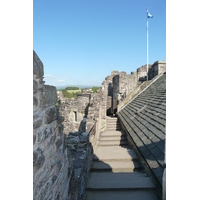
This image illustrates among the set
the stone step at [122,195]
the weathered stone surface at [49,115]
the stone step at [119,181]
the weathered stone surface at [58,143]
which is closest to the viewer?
the weathered stone surface at [49,115]

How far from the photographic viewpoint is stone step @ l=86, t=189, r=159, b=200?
3.87 metres

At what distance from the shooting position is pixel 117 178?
482 centimetres

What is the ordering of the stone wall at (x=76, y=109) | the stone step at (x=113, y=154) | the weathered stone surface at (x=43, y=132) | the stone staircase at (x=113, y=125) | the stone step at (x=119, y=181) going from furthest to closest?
the stone wall at (x=76, y=109) → the stone staircase at (x=113, y=125) → the stone step at (x=113, y=154) → the stone step at (x=119, y=181) → the weathered stone surface at (x=43, y=132)

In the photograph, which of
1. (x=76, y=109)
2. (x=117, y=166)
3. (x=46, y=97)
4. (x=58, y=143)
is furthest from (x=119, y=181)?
(x=76, y=109)

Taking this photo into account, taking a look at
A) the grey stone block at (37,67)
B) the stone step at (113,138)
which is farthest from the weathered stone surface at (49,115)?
the stone step at (113,138)

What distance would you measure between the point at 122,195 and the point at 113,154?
253 cm

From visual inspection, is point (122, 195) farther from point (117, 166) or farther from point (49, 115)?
point (49, 115)

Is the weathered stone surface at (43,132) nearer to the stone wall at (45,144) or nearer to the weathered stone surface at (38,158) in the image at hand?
the stone wall at (45,144)

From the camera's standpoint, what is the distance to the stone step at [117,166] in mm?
5273

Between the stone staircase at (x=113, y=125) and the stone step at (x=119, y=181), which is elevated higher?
the stone staircase at (x=113, y=125)

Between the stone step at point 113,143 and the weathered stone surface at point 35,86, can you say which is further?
the stone step at point 113,143

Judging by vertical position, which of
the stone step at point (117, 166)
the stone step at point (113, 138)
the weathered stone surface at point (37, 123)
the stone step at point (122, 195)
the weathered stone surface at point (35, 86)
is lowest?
the stone step at point (122, 195)

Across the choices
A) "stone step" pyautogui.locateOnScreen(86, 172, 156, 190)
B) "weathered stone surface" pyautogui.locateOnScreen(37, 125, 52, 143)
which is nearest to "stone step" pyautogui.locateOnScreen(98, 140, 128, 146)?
"stone step" pyautogui.locateOnScreen(86, 172, 156, 190)

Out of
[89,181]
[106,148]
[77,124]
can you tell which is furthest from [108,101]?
[89,181]
